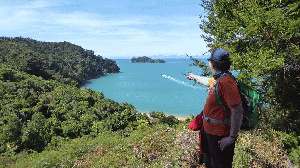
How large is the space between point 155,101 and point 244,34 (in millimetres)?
118589

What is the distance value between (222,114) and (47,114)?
6361 centimetres

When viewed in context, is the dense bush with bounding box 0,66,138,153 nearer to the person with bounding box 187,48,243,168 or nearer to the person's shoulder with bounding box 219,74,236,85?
the person with bounding box 187,48,243,168

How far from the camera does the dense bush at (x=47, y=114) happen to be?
178 ft

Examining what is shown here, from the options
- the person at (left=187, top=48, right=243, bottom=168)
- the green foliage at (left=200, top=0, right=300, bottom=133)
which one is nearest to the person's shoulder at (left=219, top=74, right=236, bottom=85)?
the person at (left=187, top=48, right=243, bottom=168)

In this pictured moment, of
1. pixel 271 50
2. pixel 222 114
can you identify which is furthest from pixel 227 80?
pixel 271 50

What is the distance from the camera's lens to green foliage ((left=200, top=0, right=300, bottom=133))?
20016 mm

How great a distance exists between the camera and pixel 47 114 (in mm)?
67688

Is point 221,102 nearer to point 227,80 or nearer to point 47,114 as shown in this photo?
point 227,80

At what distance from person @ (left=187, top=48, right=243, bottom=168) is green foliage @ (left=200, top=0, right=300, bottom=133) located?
13456 mm

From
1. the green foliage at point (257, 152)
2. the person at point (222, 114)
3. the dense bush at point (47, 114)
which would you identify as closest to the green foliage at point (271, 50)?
the green foliage at point (257, 152)

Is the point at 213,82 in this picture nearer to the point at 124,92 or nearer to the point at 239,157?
the point at 239,157

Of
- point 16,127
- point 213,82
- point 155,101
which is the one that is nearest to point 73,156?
point 213,82

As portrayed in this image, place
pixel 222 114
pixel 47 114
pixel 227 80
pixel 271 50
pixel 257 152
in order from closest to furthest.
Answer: pixel 227 80 < pixel 222 114 < pixel 257 152 < pixel 271 50 < pixel 47 114

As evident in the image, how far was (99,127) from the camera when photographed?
2350 inches
